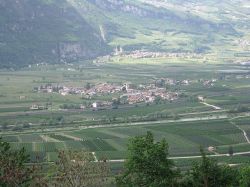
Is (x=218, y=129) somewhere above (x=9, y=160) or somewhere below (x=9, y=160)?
below

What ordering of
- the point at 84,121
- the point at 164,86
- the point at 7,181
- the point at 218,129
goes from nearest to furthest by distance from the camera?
1. the point at 7,181
2. the point at 218,129
3. the point at 84,121
4. the point at 164,86

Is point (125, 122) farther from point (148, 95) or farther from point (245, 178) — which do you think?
point (245, 178)

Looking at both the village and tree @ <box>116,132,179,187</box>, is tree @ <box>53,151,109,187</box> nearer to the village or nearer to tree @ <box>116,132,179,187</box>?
tree @ <box>116,132,179,187</box>

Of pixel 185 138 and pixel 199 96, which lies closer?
pixel 185 138

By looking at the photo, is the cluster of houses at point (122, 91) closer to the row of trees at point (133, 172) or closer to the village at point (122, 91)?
the village at point (122, 91)

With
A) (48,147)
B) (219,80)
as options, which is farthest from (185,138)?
(219,80)

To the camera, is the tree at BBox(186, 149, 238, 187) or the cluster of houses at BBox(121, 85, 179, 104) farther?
the cluster of houses at BBox(121, 85, 179, 104)

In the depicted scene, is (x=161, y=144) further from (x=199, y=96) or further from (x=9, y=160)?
(x=199, y=96)

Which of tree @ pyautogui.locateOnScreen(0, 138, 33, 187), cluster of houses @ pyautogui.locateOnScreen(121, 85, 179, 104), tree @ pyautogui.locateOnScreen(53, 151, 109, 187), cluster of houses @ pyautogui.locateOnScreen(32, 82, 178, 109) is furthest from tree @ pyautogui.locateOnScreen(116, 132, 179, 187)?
cluster of houses @ pyautogui.locateOnScreen(121, 85, 179, 104)
